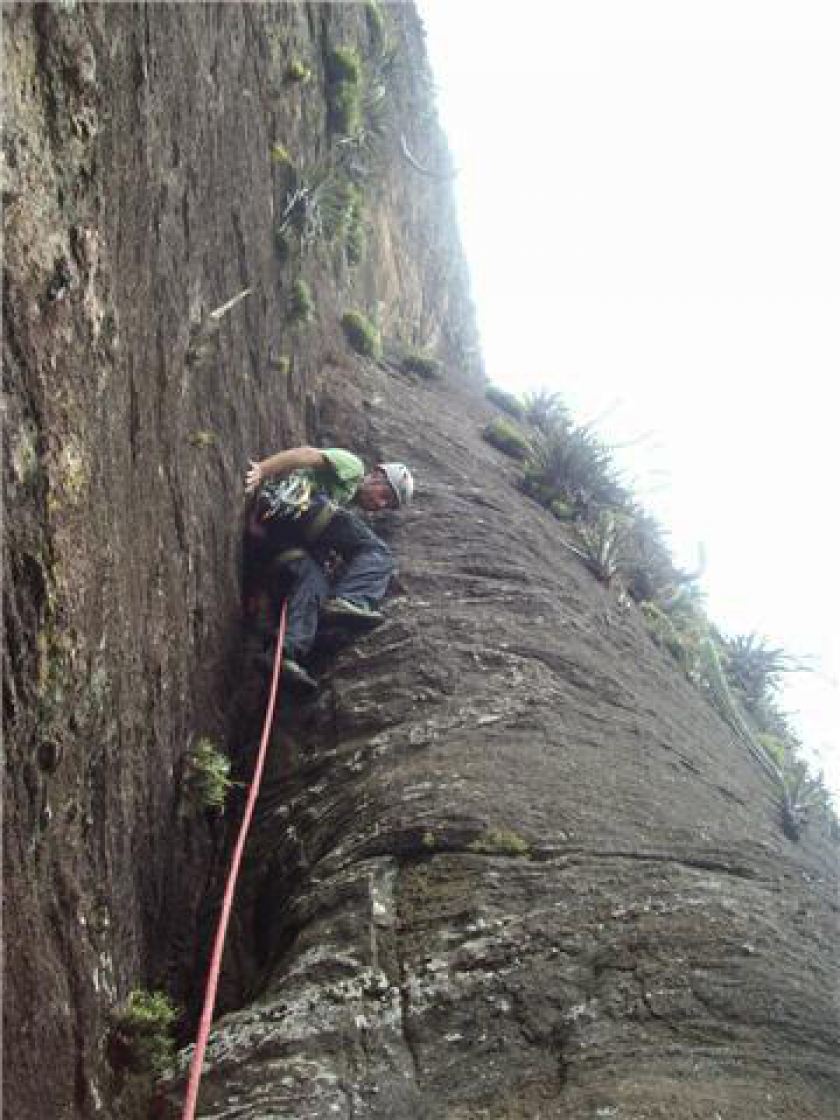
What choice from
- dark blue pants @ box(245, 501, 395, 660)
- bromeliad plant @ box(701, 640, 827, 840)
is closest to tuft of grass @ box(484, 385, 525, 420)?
bromeliad plant @ box(701, 640, 827, 840)

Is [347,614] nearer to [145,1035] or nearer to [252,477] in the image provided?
[252,477]

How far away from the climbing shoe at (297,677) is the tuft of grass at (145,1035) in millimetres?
2403

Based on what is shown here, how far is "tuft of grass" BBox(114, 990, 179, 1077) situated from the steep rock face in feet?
0.29

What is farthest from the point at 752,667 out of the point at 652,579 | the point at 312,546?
the point at 312,546

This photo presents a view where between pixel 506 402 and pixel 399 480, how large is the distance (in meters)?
6.98

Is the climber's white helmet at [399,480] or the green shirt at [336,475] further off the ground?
the climber's white helmet at [399,480]

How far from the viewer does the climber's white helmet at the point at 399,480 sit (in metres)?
8.33

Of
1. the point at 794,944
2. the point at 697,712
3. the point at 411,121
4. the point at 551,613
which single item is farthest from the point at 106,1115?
the point at 411,121

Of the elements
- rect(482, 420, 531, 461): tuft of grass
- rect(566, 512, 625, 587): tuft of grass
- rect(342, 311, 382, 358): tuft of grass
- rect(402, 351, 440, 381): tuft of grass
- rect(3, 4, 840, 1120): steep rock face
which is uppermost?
rect(402, 351, 440, 381): tuft of grass

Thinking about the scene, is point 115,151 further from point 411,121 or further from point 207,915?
point 411,121

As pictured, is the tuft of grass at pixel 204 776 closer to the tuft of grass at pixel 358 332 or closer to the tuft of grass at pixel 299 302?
the tuft of grass at pixel 299 302

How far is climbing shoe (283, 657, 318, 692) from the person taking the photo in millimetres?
6320

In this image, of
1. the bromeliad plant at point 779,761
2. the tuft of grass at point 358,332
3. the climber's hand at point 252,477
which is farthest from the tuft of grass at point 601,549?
the climber's hand at point 252,477

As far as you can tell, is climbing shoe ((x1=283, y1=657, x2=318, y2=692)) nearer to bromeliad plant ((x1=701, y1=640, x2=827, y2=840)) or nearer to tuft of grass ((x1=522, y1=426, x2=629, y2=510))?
bromeliad plant ((x1=701, y1=640, x2=827, y2=840))
